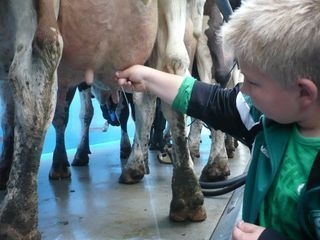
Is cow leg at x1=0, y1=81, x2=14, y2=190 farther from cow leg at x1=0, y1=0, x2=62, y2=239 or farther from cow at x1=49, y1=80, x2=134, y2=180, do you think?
cow leg at x1=0, y1=0, x2=62, y2=239

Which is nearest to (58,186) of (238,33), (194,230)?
(194,230)

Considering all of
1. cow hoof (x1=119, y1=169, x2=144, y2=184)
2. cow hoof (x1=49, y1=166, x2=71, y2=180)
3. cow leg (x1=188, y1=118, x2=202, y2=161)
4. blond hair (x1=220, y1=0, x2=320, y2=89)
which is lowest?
cow leg (x1=188, y1=118, x2=202, y2=161)

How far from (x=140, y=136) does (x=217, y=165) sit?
0.55 meters

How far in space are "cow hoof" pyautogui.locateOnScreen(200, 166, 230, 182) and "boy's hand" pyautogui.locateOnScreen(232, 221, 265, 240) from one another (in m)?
2.48

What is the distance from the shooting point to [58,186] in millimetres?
3178

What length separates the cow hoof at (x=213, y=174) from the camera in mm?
3506

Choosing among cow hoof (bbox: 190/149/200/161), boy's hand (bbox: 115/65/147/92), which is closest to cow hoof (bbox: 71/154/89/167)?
cow hoof (bbox: 190/149/200/161)

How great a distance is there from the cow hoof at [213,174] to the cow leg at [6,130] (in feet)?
4.00

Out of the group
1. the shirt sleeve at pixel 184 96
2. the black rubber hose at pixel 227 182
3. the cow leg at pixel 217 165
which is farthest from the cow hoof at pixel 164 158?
the shirt sleeve at pixel 184 96

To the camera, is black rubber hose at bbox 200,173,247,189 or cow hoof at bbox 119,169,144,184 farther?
cow hoof at bbox 119,169,144,184

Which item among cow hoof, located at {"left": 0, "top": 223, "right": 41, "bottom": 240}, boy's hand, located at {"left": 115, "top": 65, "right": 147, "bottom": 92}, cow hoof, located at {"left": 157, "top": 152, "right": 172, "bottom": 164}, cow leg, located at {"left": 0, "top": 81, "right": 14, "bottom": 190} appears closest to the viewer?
boy's hand, located at {"left": 115, "top": 65, "right": 147, "bottom": 92}

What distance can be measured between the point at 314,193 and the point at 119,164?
3491 millimetres

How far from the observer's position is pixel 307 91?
94 cm

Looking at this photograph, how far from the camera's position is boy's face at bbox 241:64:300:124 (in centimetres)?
96
